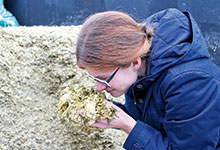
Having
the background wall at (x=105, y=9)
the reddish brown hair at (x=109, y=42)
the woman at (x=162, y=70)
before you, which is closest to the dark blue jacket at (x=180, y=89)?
the woman at (x=162, y=70)

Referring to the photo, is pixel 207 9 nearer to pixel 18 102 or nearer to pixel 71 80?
pixel 71 80

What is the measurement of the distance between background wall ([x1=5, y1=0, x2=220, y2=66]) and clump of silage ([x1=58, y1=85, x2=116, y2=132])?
61.4 inches

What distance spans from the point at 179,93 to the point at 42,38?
6.00 ft

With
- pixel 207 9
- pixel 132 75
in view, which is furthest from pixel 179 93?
pixel 207 9

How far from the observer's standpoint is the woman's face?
1.35m

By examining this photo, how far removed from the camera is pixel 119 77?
139 centimetres

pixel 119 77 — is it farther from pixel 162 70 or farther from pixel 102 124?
pixel 102 124

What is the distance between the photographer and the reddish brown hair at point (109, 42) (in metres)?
1.24

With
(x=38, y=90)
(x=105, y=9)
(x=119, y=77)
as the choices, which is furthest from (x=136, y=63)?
(x=105, y=9)

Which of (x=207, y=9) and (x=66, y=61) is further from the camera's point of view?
(x=207, y=9)

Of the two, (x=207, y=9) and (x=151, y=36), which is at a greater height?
(x=151, y=36)

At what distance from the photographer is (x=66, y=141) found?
211 cm

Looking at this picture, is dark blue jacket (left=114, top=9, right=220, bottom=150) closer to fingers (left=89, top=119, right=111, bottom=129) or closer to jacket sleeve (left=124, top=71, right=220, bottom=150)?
jacket sleeve (left=124, top=71, right=220, bottom=150)

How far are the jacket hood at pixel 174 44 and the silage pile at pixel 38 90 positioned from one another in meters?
1.04
